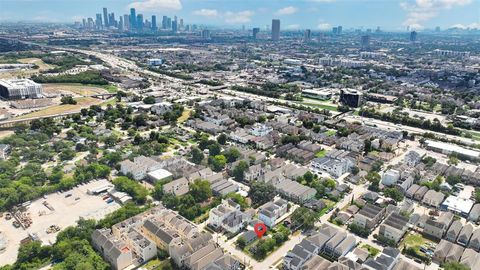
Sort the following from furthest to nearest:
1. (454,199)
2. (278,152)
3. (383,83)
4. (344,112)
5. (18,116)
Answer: (383,83) < (344,112) < (18,116) < (278,152) < (454,199)

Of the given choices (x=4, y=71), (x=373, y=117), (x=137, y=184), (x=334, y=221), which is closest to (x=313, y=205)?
(x=334, y=221)

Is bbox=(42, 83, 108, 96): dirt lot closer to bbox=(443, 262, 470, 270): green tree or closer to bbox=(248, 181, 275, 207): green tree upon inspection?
bbox=(248, 181, 275, 207): green tree

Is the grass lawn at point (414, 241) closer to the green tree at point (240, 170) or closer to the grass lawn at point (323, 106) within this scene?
the green tree at point (240, 170)

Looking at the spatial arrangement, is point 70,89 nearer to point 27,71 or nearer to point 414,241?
point 27,71

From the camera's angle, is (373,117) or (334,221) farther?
(373,117)

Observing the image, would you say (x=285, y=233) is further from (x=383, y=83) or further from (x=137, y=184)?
(x=383, y=83)

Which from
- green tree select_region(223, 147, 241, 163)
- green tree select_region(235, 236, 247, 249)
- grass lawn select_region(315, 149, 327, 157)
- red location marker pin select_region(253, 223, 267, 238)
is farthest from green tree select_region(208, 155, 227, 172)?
green tree select_region(235, 236, 247, 249)
